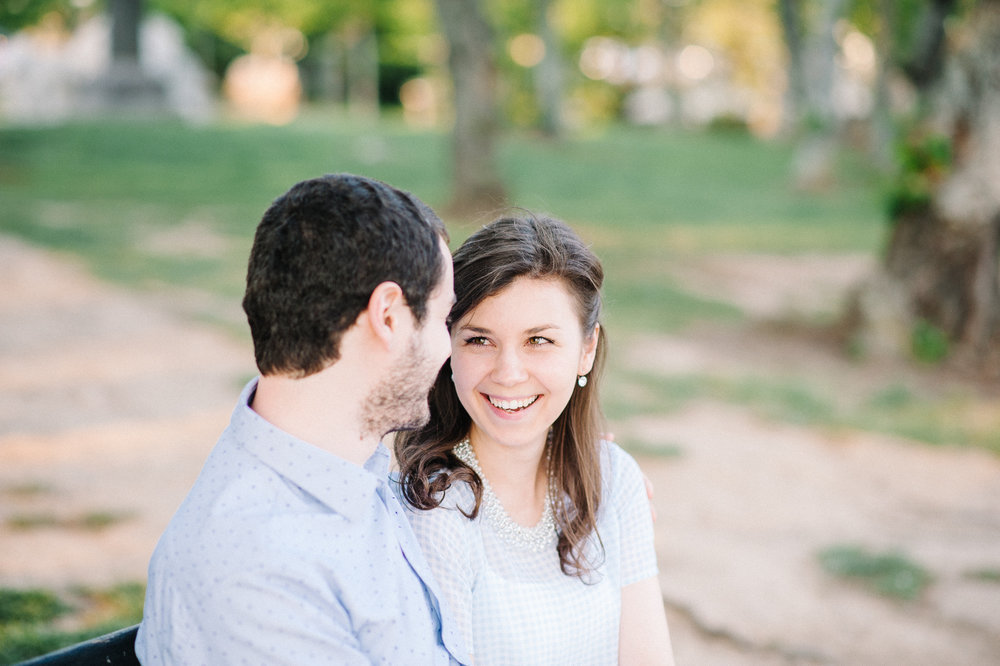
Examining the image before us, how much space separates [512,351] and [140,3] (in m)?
22.8

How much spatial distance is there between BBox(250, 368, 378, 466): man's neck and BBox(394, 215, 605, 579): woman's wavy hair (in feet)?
1.57

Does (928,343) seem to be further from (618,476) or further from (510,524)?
(510,524)

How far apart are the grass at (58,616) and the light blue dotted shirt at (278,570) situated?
200 cm

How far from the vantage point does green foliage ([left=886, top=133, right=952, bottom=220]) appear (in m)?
7.36

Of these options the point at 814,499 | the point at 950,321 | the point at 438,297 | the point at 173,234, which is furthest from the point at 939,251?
the point at 173,234

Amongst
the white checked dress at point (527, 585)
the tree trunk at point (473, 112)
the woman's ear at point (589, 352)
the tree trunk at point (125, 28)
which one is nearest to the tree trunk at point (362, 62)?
the tree trunk at point (125, 28)

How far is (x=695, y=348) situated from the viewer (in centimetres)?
791

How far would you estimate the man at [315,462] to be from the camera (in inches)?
56.2

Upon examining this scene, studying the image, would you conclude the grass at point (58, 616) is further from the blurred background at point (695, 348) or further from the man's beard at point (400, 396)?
the man's beard at point (400, 396)

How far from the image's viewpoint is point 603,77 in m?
46.6

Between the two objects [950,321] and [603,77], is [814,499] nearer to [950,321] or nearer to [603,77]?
[950,321]

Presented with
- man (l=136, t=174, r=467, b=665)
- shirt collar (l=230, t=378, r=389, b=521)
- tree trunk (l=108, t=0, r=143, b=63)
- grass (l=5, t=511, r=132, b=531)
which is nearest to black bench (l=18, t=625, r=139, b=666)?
man (l=136, t=174, r=467, b=665)

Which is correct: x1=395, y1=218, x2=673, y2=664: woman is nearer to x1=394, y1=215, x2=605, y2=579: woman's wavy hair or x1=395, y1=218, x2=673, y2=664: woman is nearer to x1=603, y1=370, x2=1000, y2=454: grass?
x1=394, y1=215, x2=605, y2=579: woman's wavy hair

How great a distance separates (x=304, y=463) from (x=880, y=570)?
3.63 m
